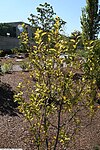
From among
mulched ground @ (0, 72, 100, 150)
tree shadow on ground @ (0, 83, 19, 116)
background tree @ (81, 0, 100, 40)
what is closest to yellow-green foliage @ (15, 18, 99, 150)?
mulched ground @ (0, 72, 100, 150)

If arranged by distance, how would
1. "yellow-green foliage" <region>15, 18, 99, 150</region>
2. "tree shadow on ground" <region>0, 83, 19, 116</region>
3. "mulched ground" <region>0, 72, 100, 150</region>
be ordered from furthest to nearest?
"tree shadow on ground" <region>0, 83, 19, 116</region> → "mulched ground" <region>0, 72, 100, 150</region> → "yellow-green foliage" <region>15, 18, 99, 150</region>

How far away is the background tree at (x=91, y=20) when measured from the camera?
1922cm

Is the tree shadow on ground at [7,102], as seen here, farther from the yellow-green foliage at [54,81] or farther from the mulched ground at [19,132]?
the yellow-green foliage at [54,81]

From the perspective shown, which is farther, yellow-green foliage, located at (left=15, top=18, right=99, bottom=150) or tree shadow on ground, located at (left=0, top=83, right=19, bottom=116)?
tree shadow on ground, located at (left=0, top=83, right=19, bottom=116)

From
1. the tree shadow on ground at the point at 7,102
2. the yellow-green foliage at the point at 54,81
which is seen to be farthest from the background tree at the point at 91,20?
the yellow-green foliage at the point at 54,81

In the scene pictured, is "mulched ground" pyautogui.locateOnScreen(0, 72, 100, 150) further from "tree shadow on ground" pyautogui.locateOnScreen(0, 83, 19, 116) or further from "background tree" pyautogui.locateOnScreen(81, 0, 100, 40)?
"background tree" pyautogui.locateOnScreen(81, 0, 100, 40)

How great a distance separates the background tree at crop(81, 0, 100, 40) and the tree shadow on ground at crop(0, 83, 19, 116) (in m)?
9.89

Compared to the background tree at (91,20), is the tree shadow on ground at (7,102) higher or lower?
lower

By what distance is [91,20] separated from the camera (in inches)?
761

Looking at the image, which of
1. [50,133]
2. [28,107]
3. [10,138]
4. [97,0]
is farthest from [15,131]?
[97,0]

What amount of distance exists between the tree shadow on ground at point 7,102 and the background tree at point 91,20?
989 centimetres

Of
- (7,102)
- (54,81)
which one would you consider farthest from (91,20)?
(54,81)

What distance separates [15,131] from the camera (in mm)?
6707

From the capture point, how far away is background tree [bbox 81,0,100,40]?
19.2 metres
